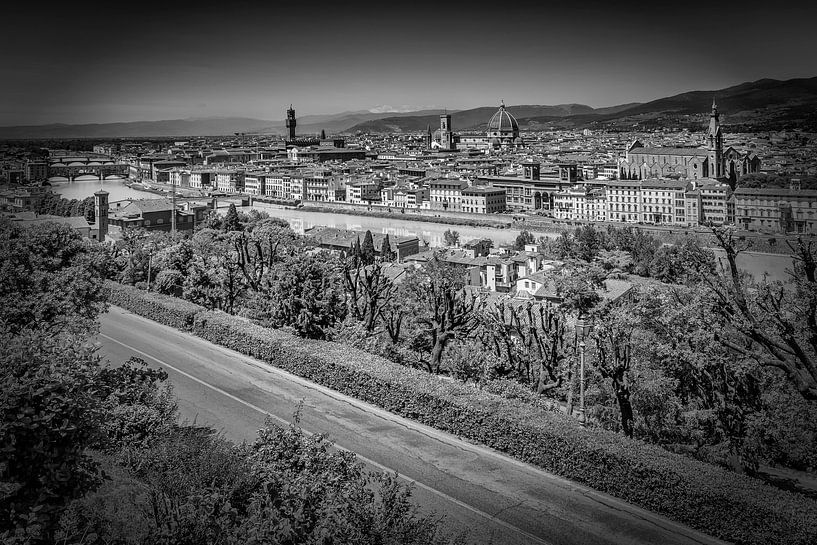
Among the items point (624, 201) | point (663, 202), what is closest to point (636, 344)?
point (663, 202)


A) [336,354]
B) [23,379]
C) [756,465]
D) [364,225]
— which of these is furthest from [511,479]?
[364,225]

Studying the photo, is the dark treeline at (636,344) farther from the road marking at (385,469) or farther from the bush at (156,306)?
the road marking at (385,469)

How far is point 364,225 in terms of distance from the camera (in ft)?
83.3

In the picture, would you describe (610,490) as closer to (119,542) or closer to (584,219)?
(119,542)

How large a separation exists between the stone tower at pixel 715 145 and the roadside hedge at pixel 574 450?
13.5 metres

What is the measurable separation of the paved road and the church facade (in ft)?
32.7

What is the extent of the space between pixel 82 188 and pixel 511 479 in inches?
480

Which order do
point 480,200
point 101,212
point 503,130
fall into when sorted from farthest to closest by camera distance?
point 503,130
point 480,200
point 101,212

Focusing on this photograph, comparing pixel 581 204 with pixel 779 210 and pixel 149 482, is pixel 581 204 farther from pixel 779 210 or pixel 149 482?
pixel 149 482

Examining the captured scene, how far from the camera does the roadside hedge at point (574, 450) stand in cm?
238

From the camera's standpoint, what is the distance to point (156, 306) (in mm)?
5750

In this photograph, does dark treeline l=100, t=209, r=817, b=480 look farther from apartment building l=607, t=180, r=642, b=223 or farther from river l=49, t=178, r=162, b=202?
apartment building l=607, t=180, r=642, b=223

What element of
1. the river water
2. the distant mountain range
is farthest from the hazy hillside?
the river water

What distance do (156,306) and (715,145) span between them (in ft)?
51.3
